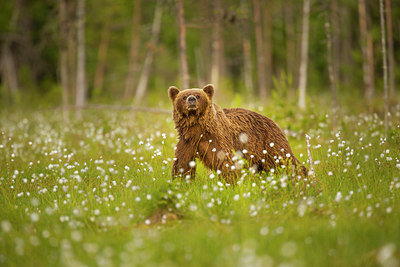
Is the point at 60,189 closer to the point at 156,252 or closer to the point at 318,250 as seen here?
the point at 156,252

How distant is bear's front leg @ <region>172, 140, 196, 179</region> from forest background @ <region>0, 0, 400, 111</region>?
526 centimetres

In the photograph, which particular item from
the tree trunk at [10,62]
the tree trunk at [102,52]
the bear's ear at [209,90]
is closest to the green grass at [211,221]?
the bear's ear at [209,90]

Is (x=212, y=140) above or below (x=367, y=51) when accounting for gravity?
below

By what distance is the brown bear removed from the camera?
5.62 meters

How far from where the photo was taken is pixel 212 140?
19.0ft

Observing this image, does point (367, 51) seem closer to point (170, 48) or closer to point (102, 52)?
point (170, 48)

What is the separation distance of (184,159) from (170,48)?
25532mm

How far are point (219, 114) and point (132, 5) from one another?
1928 centimetres

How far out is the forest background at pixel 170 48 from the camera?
15.5 metres

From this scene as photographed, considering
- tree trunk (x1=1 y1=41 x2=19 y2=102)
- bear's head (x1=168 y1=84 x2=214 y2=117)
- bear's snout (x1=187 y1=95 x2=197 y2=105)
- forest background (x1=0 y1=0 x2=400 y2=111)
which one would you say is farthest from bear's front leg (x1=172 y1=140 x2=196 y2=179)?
tree trunk (x1=1 y1=41 x2=19 y2=102)

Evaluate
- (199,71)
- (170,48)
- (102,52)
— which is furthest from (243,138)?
(170,48)

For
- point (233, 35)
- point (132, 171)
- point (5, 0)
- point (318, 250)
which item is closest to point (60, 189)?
point (132, 171)

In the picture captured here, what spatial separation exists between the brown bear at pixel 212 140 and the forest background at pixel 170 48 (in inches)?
175

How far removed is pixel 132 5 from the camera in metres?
23.0
